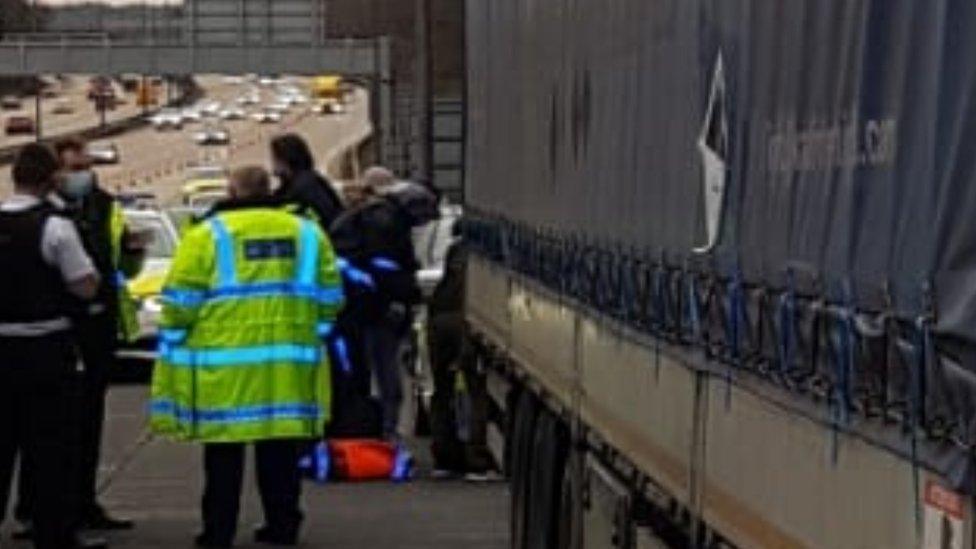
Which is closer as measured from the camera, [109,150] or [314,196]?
[314,196]

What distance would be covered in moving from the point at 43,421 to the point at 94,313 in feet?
3.58

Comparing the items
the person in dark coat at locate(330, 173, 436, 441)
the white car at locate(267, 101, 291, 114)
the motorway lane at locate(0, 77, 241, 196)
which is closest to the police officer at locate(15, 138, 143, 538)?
the person in dark coat at locate(330, 173, 436, 441)

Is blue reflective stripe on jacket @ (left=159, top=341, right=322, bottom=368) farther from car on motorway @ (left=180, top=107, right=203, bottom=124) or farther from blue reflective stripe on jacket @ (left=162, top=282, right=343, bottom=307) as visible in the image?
car on motorway @ (left=180, top=107, right=203, bottom=124)

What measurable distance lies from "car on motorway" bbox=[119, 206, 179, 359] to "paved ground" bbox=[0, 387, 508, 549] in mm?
6845

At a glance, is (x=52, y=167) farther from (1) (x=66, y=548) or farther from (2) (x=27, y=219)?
(1) (x=66, y=548)

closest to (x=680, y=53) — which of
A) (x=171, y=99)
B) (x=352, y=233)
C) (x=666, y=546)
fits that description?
(x=666, y=546)

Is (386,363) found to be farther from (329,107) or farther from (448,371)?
(329,107)

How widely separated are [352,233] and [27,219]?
4.59 metres

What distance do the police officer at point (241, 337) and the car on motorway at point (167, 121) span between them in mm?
141314

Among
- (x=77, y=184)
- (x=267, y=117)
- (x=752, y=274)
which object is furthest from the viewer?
(x=267, y=117)

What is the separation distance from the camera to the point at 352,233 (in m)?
16.6

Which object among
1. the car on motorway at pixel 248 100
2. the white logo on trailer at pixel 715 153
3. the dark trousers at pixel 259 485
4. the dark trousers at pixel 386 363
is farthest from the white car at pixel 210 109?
the white logo on trailer at pixel 715 153

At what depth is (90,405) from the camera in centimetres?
1361

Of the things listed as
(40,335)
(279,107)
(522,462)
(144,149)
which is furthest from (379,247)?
(279,107)
